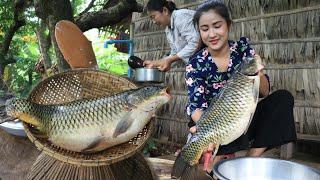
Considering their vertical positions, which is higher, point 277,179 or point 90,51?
point 90,51

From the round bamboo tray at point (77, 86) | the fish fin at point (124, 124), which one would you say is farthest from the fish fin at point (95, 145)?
the round bamboo tray at point (77, 86)

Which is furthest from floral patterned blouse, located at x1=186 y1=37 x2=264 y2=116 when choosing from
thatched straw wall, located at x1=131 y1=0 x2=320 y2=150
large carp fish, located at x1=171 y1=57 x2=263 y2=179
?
thatched straw wall, located at x1=131 y1=0 x2=320 y2=150

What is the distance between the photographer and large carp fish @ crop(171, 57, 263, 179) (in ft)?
7.02

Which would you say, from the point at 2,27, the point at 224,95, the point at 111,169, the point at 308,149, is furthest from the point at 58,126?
the point at 2,27

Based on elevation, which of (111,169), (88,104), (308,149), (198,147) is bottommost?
(308,149)

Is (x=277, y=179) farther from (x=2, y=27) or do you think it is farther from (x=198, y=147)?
(x=2, y=27)

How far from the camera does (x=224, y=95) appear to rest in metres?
2.22

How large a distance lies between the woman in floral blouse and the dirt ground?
1.64m

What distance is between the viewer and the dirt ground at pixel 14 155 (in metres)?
3.59

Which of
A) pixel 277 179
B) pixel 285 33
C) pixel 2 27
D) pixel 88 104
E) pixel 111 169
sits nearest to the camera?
pixel 277 179

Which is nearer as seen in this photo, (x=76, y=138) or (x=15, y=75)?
(x=76, y=138)

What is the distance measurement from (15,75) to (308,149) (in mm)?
9091

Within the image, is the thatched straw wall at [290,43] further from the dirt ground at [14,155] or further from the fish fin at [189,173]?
the dirt ground at [14,155]

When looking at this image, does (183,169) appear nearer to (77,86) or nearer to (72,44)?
(77,86)
